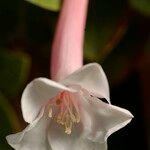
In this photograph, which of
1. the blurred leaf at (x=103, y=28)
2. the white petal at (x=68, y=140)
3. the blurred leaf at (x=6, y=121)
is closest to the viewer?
the white petal at (x=68, y=140)

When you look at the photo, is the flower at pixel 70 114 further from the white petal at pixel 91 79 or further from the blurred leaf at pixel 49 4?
the blurred leaf at pixel 49 4

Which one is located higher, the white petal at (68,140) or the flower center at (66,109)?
the flower center at (66,109)

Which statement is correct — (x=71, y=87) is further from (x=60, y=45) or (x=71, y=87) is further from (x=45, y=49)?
(x=45, y=49)

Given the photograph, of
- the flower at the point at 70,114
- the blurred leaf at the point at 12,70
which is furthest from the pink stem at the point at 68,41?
the blurred leaf at the point at 12,70

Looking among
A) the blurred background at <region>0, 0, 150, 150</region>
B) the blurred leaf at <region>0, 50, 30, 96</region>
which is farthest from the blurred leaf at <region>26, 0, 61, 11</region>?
the blurred leaf at <region>0, 50, 30, 96</region>

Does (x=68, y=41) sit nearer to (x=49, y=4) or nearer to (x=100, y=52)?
(x=49, y=4)

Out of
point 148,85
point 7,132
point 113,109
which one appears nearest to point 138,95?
point 148,85
